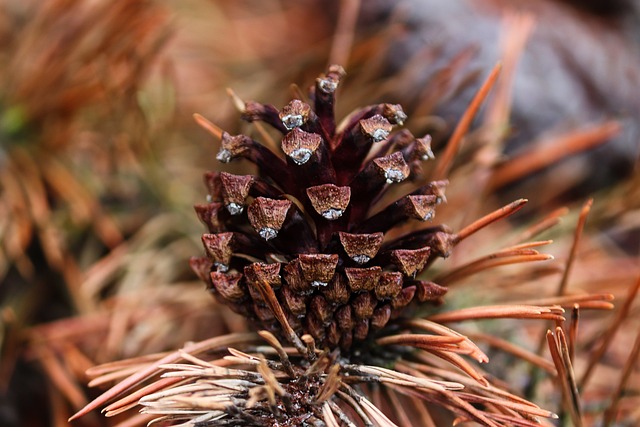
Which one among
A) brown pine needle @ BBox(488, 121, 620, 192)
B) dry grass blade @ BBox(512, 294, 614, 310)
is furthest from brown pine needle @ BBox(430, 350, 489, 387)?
brown pine needle @ BBox(488, 121, 620, 192)

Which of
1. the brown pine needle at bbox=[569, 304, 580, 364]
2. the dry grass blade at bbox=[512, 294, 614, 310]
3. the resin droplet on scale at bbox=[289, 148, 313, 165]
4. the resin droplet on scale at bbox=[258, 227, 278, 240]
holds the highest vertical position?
the resin droplet on scale at bbox=[289, 148, 313, 165]

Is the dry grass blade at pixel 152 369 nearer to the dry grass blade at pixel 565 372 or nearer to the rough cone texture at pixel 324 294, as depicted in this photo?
the rough cone texture at pixel 324 294

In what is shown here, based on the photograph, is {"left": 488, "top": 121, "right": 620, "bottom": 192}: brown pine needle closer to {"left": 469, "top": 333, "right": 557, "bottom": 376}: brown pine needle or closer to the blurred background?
the blurred background

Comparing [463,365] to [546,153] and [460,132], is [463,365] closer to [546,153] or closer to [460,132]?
[460,132]

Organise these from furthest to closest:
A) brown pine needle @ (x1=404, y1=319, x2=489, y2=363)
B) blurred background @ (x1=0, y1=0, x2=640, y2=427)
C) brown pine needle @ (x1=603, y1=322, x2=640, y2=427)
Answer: blurred background @ (x1=0, y1=0, x2=640, y2=427) → brown pine needle @ (x1=603, y1=322, x2=640, y2=427) → brown pine needle @ (x1=404, y1=319, x2=489, y2=363)

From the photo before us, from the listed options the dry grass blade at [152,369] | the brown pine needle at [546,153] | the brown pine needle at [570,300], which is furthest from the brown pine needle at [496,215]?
the brown pine needle at [546,153]

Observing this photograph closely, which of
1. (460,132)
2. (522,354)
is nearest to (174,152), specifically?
(460,132)

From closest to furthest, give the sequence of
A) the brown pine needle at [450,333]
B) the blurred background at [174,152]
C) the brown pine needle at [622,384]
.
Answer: the brown pine needle at [450,333] < the brown pine needle at [622,384] < the blurred background at [174,152]

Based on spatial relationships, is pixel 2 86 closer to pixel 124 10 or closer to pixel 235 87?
pixel 124 10
